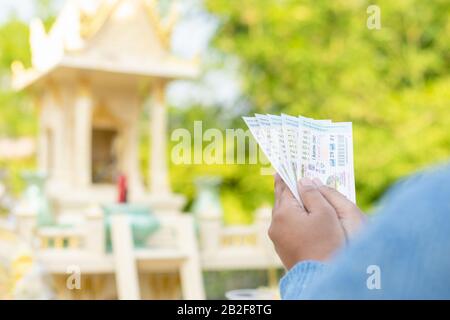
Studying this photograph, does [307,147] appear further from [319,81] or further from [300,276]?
[319,81]

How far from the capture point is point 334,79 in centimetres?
973

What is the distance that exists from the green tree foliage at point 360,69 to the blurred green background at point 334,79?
0.01 metres

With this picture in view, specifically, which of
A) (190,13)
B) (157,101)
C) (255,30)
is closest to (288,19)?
(255,30)

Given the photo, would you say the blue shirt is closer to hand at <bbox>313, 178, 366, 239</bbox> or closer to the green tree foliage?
hand at <bbox>313, 178, 366, 239</bbox>

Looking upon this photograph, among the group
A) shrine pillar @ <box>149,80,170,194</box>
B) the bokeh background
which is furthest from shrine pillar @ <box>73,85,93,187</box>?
the bokeh background

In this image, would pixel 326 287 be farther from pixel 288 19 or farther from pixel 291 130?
pixel 288 19

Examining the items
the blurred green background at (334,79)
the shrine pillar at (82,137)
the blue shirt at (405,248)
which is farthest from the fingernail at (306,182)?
the blurred green background at (334,79)

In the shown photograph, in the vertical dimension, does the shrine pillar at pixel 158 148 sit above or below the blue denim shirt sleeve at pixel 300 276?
above

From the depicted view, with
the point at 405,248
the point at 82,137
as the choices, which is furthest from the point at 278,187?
the point at 82,137

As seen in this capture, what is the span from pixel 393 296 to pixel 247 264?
15.4 feet

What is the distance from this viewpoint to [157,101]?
5797 millimetres

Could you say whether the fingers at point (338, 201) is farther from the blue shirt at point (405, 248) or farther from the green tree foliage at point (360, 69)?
the green tree foliage at point (360, 69)

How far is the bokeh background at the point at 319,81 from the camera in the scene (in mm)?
9211

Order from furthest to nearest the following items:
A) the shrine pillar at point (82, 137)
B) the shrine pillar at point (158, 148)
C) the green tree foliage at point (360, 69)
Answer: the green tree foliage at point (360, 69)
the shrine pillar at point (158, 148)
the shrine pillar at point (82, 137)
